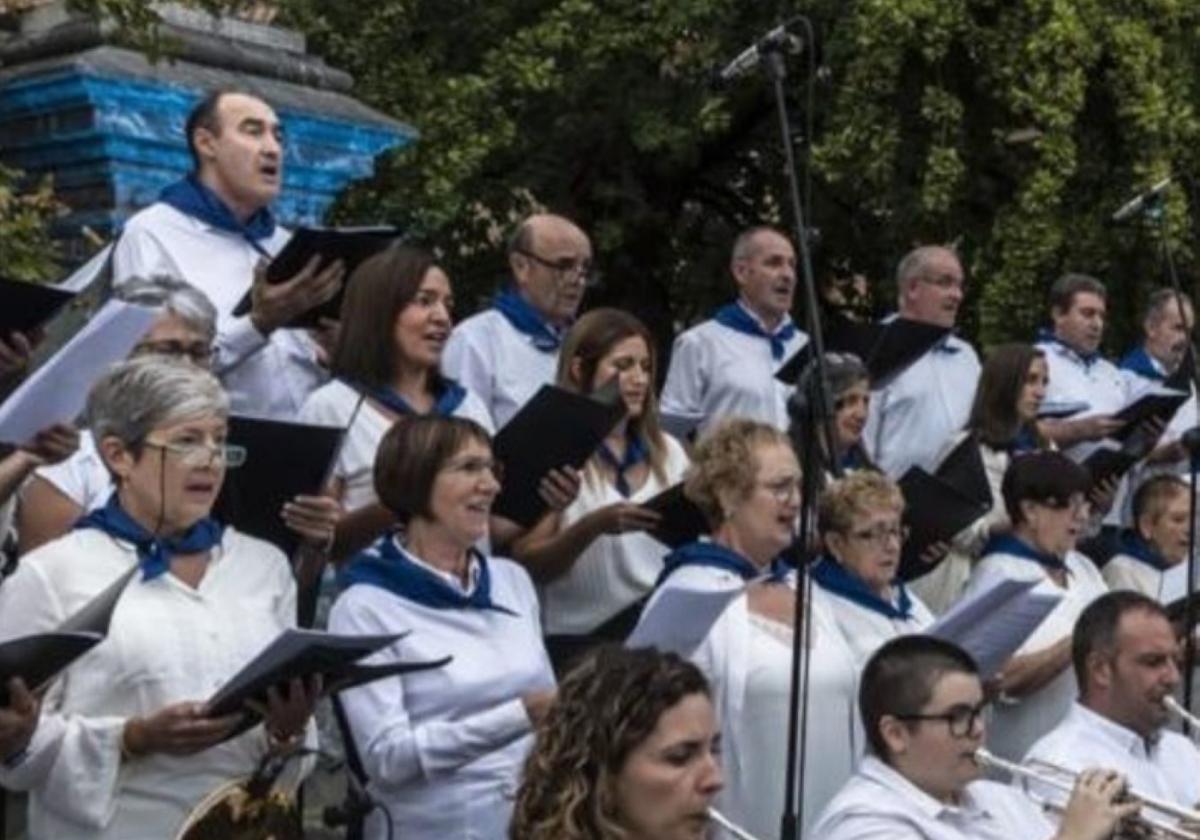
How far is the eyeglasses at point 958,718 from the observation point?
219 inches

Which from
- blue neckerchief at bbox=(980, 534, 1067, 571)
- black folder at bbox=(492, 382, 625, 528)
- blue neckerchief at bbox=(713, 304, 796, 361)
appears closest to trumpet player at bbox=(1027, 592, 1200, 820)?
blue neckerchief at bbox=(980, 534, 1067, 571)

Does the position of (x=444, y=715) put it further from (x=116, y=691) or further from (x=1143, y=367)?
(x=1143, y=367)

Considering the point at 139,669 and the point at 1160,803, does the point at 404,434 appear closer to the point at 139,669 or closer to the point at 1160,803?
the point at 139,669

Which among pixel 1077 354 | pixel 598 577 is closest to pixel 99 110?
pixel 598 577

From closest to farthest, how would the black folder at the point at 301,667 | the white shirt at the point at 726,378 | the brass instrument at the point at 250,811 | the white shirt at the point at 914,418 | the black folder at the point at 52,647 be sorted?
the black folder at the point at 52,647
the black folder at the point at 301,667
the brass instrument at the point at 250,811
the white shirt at the point at 726,378
the white shirt at the point at 914,418

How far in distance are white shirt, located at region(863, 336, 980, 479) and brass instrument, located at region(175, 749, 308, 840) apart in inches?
150

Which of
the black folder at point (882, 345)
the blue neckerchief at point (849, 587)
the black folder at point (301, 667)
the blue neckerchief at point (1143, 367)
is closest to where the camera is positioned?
the black folder at point (301, 667)

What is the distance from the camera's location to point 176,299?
578 centimetres

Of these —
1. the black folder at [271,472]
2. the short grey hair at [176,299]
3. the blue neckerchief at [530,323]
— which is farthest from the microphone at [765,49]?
the black folder at [271,472]

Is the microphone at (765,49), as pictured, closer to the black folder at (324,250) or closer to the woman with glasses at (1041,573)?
the black folder at (324,250)

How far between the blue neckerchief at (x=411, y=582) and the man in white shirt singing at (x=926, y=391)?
3008 mm

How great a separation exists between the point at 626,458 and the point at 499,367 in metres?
0.66

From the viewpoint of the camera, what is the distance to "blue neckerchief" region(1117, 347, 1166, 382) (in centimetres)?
984

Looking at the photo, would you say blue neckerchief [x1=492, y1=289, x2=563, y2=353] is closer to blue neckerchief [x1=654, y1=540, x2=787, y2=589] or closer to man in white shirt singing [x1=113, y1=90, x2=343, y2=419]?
man in white shirt singing [x1=113, y1=90, x2=343, y2=419]
